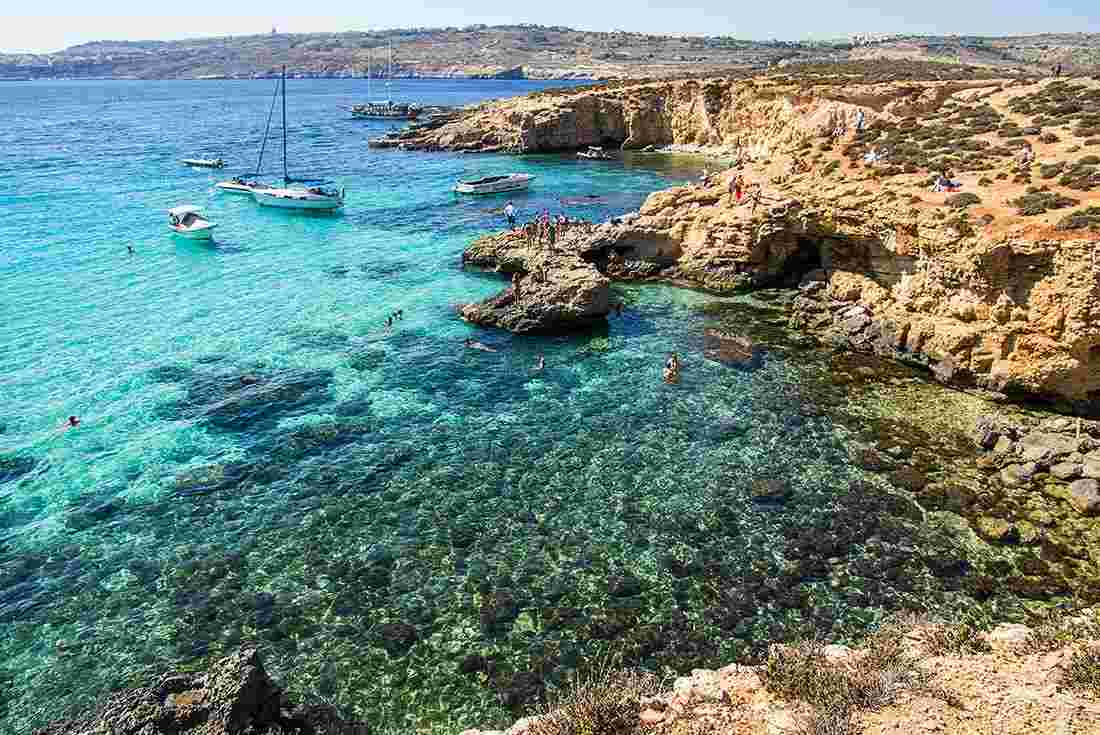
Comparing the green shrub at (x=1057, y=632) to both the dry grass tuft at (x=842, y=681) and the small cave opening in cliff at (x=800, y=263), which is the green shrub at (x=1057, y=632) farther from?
the small cave opening in cliff at (x=800, y=263)

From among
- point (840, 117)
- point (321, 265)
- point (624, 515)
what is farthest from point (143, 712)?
point (840, 117)

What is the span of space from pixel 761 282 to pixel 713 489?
64.2 feet

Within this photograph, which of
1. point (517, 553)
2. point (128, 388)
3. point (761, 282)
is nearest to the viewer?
point (517, 553)

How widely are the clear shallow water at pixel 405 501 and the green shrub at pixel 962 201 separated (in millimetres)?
8890

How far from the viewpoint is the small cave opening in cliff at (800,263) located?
36.1 m

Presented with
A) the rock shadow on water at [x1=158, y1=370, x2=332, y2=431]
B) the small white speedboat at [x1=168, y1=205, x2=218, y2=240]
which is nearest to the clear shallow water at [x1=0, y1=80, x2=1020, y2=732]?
the rock shadow on water at [x1=158, y1=370, x2=332, y2=431]

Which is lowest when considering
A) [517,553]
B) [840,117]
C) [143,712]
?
[517,553]

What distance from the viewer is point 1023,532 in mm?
18438

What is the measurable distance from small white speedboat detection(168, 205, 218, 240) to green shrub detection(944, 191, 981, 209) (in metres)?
45.6

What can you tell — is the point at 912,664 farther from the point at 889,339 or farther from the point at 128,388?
the point at 128,388

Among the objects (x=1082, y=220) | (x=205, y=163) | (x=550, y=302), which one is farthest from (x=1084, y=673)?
(x=205, y=163)

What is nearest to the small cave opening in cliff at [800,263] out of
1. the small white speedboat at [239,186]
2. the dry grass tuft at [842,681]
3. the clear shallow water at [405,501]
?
the clear shallow water at [405,501]

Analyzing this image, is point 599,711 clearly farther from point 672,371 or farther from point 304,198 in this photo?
point 304,198

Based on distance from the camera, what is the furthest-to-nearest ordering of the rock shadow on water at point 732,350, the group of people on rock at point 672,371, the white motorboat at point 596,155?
the white motorboat at point 596,155
the rock shadow on water at point 732,350
the group of people on rock at point 672,371
